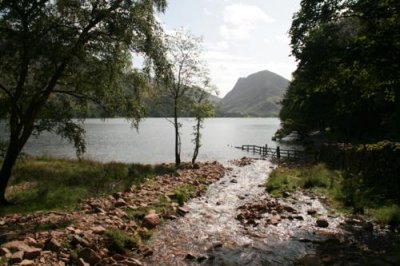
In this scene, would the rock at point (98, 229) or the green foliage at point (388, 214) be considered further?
the green foliage at point (388, 214)

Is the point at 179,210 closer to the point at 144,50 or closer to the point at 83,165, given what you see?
the point at 144,50

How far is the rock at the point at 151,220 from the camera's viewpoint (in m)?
16.5

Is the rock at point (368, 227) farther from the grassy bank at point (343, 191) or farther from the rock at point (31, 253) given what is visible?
the rock at point (31, 253)

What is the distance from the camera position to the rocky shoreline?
1133 centimetres

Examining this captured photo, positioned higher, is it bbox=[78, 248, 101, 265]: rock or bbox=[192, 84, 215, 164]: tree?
bbox=[192, 84, 215, 164]: tree

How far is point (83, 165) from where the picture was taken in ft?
108

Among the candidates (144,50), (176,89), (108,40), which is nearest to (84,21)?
(108,40)

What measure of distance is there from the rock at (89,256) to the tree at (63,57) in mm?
7732

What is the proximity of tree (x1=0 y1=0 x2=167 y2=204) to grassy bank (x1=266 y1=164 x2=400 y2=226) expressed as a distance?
12.1 m

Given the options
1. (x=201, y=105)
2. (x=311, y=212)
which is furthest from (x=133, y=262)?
(x=201, y=105)

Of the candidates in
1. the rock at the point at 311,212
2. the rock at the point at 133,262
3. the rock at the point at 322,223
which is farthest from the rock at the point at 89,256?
the rock at the point at 311,212

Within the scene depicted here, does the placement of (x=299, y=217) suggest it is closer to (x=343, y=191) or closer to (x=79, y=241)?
(x=343, y=191)

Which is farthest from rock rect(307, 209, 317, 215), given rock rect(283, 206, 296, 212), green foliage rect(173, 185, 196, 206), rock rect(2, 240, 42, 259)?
rock rect(2, 240, 42, 259)

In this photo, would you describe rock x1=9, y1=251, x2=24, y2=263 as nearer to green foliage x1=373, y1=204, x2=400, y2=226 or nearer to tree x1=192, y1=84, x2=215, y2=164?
green foliage x1=373, y1=204, x2=400, y2=226
